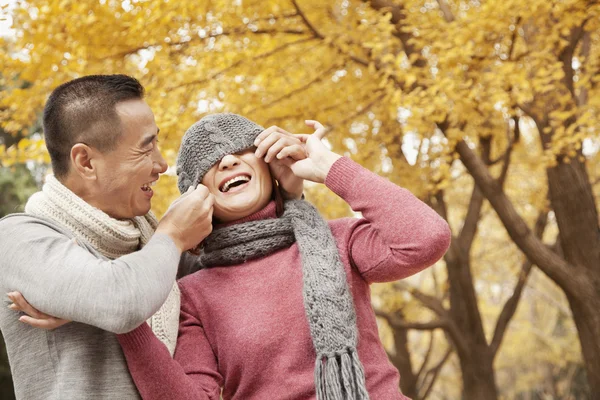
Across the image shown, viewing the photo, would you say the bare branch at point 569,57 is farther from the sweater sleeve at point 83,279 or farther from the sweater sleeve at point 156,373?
the sweater sleeve at point 83,279

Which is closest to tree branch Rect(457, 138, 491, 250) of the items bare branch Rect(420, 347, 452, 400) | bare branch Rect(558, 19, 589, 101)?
bare branch Rect(558, 19, 589, 101)

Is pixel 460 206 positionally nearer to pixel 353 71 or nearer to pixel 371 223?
pixel 353 71

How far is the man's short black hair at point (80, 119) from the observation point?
2119 mm

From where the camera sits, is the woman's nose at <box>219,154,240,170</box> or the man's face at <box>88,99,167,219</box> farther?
the woman's nose at <box>219,154,240,170</box>

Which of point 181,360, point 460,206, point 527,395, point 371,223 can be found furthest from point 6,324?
point 527,395

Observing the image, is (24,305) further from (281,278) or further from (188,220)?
(281,278)

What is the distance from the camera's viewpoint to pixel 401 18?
4.90m

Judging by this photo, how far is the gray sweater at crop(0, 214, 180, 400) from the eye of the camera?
1735mm

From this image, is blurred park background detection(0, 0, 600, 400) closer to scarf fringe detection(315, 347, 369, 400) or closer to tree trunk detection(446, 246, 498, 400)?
tree trunk detection(446, 246, 498, 400)

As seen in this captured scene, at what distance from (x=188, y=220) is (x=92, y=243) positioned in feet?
0.97

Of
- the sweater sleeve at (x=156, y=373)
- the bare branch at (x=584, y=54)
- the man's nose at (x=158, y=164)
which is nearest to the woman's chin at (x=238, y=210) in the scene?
the man's nose at (x=158, y=164)

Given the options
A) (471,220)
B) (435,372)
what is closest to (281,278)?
(471,220)

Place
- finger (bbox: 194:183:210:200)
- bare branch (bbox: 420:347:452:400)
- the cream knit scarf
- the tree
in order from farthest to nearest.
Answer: the tree, bare branch (bbox: 420:347:452:400), finger (bbox: 194:183:210:200), the cream knit scarf

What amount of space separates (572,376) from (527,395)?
3.69 metres
